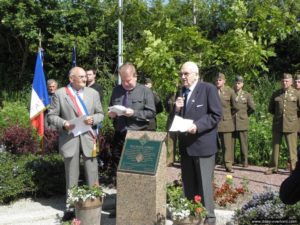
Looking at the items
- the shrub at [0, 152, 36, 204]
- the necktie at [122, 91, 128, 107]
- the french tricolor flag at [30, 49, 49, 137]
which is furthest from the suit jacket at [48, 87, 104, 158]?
the french tricolor flag at [30, 49, 49, 137]

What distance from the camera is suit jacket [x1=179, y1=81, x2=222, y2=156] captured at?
5.08m

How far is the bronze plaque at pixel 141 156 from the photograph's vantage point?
17.0 ft

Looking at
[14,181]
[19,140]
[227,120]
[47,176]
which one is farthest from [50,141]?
[227,120]

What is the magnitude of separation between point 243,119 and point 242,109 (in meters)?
0.21

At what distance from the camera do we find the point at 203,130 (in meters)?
4.99

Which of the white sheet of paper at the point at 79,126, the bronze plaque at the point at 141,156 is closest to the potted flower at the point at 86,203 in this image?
the bronze plaque at the point at 141,156

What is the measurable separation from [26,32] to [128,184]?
13778 mm

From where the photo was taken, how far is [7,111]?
44.5 feet

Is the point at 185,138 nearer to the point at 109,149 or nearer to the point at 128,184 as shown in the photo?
the point at 128,184

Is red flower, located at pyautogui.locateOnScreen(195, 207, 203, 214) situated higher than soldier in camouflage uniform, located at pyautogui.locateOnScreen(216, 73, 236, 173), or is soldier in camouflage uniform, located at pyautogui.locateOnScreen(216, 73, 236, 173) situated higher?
soldier in camouflage uniform, located at pyautogui.locateOnScreen(216, 73, 236, 173)

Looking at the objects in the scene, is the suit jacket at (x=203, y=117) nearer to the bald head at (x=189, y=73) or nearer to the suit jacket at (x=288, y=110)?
the bald head at (x=189, y=73)

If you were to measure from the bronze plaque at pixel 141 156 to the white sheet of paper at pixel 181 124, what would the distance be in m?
0.40

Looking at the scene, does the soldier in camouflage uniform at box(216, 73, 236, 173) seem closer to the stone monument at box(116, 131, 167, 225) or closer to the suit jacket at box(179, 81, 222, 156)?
the suit jacket at box(179, 81, 222, 156)

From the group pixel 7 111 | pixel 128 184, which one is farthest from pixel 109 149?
pixel 7 111
